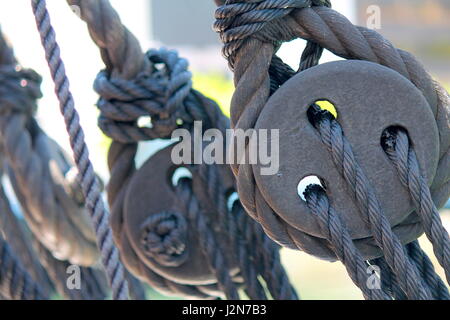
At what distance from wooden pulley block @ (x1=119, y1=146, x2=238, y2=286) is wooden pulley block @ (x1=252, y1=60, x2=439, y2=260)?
0.88ft

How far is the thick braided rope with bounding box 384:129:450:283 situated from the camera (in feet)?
1.79

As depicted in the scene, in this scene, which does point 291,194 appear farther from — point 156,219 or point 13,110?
point 13,110

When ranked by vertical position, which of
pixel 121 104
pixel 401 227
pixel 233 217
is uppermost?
pixel 121 104

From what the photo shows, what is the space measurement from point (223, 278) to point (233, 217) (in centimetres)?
6

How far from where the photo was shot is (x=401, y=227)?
1.86 feet

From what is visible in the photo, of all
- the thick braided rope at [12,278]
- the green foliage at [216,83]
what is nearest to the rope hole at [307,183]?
the thick braided rope at [12,278]

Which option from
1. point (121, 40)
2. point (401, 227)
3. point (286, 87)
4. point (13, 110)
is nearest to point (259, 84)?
point (286, 87)

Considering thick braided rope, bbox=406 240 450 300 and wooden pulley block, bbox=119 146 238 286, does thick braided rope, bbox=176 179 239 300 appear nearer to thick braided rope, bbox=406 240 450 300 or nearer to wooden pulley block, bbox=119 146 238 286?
wooden pulley block, bbox=119 146 238 286

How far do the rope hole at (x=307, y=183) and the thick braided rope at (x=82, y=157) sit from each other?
20 cm

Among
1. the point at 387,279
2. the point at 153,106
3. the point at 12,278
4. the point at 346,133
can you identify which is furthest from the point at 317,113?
the point at 12,278

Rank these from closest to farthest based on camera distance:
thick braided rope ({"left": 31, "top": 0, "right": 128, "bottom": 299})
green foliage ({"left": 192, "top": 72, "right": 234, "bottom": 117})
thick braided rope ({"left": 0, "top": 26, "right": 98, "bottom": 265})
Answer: thick braided rope ({"left": 31, "top": 0, "right": 128, "bottom": 299}), thick braided rope ({"left": 0, "top": 26, "right": 98, "bottom": 265}), green foliage ({"left": 192, "top": 72, "right": 234, "bottom": 117})

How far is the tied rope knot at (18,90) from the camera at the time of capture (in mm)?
929

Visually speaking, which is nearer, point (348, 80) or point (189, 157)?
point (348, 80)

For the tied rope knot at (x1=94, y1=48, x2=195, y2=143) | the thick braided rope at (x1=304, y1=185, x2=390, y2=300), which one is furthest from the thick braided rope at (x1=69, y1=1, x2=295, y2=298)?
the thick braided rope at (x1=304, y1=185, x2=390, y2=300)
